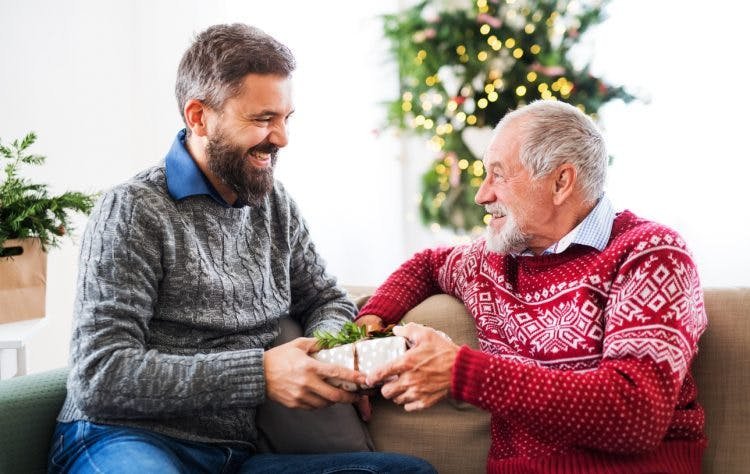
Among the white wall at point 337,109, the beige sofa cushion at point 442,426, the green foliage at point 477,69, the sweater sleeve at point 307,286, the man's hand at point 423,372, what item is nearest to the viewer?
the man's hand at point 423,372

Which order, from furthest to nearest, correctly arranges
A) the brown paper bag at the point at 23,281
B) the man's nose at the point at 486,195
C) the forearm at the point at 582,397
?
1. the brown paper bag at the point at 23,281
2. the man's nose at the point at 486,195
3. the forearm at the point at 582,397

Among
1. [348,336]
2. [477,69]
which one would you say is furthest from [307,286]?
[477,69]

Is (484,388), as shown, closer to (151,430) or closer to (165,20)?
(151,430)

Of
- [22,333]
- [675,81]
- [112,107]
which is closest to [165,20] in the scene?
[112,107]

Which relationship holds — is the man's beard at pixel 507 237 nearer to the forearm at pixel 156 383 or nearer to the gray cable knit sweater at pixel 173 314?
the gray cable knit sweater at pixel 173 314

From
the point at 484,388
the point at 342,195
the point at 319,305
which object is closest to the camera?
the point at 484,388

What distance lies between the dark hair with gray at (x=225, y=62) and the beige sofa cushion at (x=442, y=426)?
2.31 ft

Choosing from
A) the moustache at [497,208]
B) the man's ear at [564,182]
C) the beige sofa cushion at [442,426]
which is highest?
the man's ear at [564,182]

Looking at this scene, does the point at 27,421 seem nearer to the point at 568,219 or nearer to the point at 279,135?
the point at 279,135

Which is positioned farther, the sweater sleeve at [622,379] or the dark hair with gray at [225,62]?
the dark hair with gray at [225,62]

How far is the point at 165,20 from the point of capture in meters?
3.79

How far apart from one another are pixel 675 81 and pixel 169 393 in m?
2.93

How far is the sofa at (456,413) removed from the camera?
169 cm

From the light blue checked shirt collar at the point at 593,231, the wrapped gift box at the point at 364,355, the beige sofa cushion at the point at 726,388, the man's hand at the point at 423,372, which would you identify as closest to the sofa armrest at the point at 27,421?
the wrapped gift box at the point at 364,355
